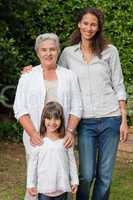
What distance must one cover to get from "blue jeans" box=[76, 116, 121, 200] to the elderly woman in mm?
245

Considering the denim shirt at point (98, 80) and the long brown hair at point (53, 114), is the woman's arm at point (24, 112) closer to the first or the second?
the long brown hair at point (53, 114)

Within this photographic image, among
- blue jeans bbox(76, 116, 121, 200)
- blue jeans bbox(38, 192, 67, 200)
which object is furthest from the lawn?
blue jeans bbox(38, 192, 67, 200)

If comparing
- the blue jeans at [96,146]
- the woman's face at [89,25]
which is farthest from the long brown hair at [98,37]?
the blue jeans at [96,146]

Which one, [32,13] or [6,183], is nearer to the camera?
[6,183]

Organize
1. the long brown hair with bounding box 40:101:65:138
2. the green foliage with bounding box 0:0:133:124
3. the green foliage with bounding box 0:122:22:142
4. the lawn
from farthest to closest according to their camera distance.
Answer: the green foliage with bounding box 0:122:22:142, the green foliage with bounding box 0:0:133:124, the lawn, the long brown hair with bounding box 40:101:65:138

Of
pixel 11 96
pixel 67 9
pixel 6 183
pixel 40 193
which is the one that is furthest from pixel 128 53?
pixel 40 193

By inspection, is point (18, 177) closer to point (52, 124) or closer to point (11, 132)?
point (11, 132)

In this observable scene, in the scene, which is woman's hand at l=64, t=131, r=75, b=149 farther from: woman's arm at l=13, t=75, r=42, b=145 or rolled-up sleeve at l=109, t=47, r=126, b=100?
rolled-up sleeve at l=109, t=47, r=126, b=100

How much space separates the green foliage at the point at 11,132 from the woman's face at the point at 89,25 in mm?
4446

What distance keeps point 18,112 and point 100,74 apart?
0.73 meters

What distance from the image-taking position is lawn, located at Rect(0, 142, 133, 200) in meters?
6.46

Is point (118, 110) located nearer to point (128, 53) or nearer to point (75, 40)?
point (75, 40)

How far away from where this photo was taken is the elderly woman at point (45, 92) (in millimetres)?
4539

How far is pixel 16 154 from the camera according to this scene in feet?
27.2
